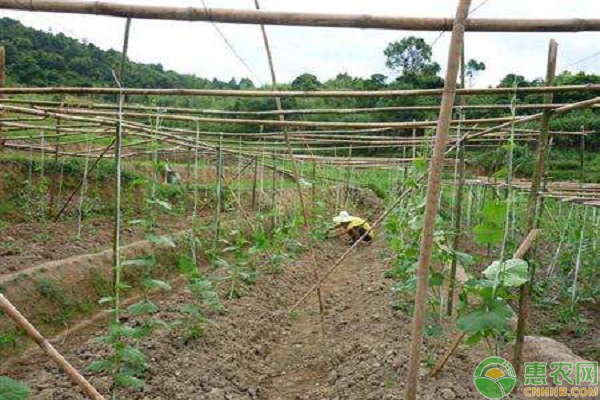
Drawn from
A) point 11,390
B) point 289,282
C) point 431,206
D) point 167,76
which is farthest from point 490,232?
point 167,76

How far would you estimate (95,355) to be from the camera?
4.64 meters

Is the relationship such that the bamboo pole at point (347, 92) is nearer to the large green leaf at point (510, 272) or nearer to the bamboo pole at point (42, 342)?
the large green leaf at point (510, 272)

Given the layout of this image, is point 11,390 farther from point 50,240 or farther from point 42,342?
point 50,240

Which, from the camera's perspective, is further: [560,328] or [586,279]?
[586,279]

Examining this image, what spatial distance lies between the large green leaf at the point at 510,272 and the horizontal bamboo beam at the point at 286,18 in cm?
129

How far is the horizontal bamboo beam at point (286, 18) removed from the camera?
258 cm

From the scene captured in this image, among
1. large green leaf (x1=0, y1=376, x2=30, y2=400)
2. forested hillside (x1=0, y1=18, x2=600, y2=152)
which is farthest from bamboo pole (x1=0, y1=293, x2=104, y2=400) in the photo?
forested hillside (x1=0, y1=18, x2=600, y2=152)

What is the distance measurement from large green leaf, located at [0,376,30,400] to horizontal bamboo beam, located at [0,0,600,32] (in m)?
1.71

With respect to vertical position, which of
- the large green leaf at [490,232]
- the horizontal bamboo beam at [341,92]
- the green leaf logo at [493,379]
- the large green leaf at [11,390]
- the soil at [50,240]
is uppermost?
the horizontal bamboo beam at [341,92]

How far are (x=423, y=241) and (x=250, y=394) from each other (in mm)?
2614

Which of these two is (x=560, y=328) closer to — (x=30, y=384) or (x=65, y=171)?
(x=30, y=384)

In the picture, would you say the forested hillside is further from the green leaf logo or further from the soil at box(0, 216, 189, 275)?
the green leaf logo

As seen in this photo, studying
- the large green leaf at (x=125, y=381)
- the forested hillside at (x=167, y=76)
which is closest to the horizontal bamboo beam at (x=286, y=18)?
the large green leaf at (x=125, y=381)

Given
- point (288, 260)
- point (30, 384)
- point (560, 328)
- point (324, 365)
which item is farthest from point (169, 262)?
point (560, 328)
